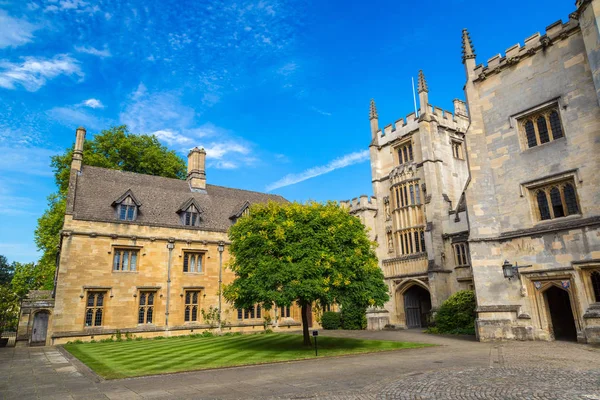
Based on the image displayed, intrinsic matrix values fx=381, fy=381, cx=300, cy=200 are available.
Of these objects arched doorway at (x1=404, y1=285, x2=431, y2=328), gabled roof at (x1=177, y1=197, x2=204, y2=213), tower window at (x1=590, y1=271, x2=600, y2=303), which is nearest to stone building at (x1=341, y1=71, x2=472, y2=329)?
arched doorway at (x1=404, y1=285, x2=431, y2=328)

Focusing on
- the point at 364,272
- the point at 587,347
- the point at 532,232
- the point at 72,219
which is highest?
the point at 72,219

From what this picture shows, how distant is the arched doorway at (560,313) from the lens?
19584mm

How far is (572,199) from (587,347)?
648 centimetres

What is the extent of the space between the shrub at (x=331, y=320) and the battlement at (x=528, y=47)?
2170cm

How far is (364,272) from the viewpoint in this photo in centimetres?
1786

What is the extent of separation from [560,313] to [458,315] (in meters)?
5.59

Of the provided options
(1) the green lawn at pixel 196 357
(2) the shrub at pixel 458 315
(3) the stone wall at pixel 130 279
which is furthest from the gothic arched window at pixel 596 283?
(3) the stone wall at pixel 130 279

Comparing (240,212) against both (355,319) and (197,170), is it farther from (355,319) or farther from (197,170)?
(355,319)

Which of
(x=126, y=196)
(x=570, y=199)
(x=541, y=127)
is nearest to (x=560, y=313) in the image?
(x=570, y=199)

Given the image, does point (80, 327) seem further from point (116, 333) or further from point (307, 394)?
point (307, 394)

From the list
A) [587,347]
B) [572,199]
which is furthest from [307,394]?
[572,199]

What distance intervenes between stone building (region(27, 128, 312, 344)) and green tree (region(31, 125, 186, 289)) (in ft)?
20.2

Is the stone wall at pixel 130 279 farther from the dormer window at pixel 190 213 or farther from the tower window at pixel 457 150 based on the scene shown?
the tower window at pixel 457 150

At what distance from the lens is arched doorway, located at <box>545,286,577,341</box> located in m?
19.6
